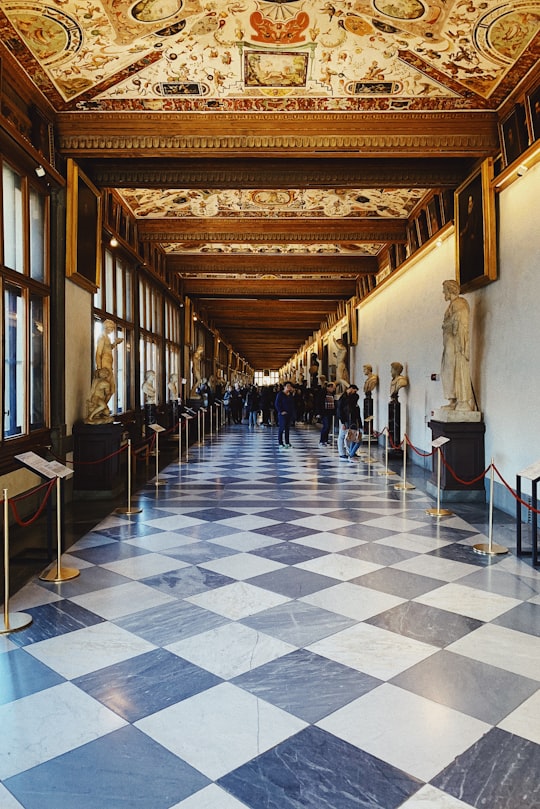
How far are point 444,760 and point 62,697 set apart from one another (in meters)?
1.94

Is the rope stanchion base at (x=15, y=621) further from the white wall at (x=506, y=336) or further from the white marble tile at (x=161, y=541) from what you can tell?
the white wall at (x=506, y=336)

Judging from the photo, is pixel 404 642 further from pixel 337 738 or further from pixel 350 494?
pixel 350 494

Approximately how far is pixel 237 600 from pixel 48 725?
1.94 metres

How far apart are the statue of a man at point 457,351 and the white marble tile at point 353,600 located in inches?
192

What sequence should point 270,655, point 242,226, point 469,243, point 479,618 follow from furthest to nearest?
1. point 242,226
2. point 469,243
3. point 479,618
4. point 270,655

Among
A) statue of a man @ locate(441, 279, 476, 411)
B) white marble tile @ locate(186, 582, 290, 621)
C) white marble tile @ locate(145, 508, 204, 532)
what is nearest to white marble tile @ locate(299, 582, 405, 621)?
white marble tile @ locate(186, 582, 290, 621)

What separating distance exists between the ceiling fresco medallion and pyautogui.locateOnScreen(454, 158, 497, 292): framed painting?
1168 mm

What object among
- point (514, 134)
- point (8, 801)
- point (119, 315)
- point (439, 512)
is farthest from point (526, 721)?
point (119, 315)

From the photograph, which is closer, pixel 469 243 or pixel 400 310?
pixel 469 243

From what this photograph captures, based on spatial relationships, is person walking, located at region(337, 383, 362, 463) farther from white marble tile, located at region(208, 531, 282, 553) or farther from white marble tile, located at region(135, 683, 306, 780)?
white marble tile, located at region(135, 683, 306, 780)

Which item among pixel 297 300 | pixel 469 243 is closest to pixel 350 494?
pixel 469 243

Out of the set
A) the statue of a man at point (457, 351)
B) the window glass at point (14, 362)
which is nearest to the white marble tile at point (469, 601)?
the statue of a man at point (457, 351)

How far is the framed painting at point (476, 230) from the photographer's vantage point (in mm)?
8469

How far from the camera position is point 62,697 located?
3.21m
